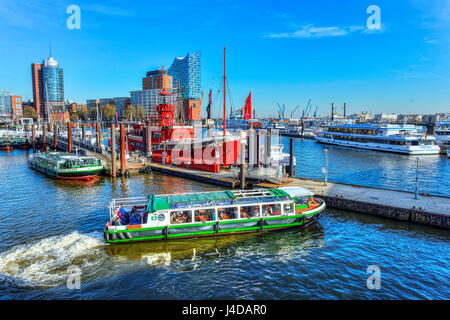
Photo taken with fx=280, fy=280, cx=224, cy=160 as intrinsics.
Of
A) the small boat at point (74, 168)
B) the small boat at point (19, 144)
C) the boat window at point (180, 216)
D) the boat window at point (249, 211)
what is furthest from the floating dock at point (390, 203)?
the small boat at point (19, 144)

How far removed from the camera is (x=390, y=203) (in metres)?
24.8

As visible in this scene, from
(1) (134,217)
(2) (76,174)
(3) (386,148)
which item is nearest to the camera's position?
(1) (134,217)

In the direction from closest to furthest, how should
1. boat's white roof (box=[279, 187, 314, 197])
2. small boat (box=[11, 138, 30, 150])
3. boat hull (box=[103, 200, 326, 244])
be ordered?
boat hull (box=[103, 200, 326, 244])
boat's white roof (box=[279, 187, 314, 197])
small boat (box=[11, 138, 30, 150])

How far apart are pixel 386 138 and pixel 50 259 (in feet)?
284

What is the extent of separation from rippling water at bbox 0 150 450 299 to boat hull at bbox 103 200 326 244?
58 cm

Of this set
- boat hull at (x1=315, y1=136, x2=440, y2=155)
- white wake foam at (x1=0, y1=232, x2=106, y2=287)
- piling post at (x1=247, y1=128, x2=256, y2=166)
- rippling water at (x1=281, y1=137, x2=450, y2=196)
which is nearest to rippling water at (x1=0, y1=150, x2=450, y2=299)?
white wake foam at (x1=0, y1=232, x2=106, y2=287)

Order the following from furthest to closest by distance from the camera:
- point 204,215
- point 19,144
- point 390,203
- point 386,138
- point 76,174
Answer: point 386,138 → point 19,144 → point 76,174 → point 390,203 → point 204,215

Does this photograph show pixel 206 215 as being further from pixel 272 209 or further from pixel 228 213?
pixel 272 209

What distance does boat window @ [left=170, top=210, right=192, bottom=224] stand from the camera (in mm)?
19953

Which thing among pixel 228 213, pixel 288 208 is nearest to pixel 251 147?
pixel 288 208

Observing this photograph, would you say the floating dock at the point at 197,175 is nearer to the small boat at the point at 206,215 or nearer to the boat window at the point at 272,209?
the small boat at the point at 206,215

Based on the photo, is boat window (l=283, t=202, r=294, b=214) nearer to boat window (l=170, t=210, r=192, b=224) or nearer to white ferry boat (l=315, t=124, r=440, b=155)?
boat window (l=170, t=210, r=192, b=224)
